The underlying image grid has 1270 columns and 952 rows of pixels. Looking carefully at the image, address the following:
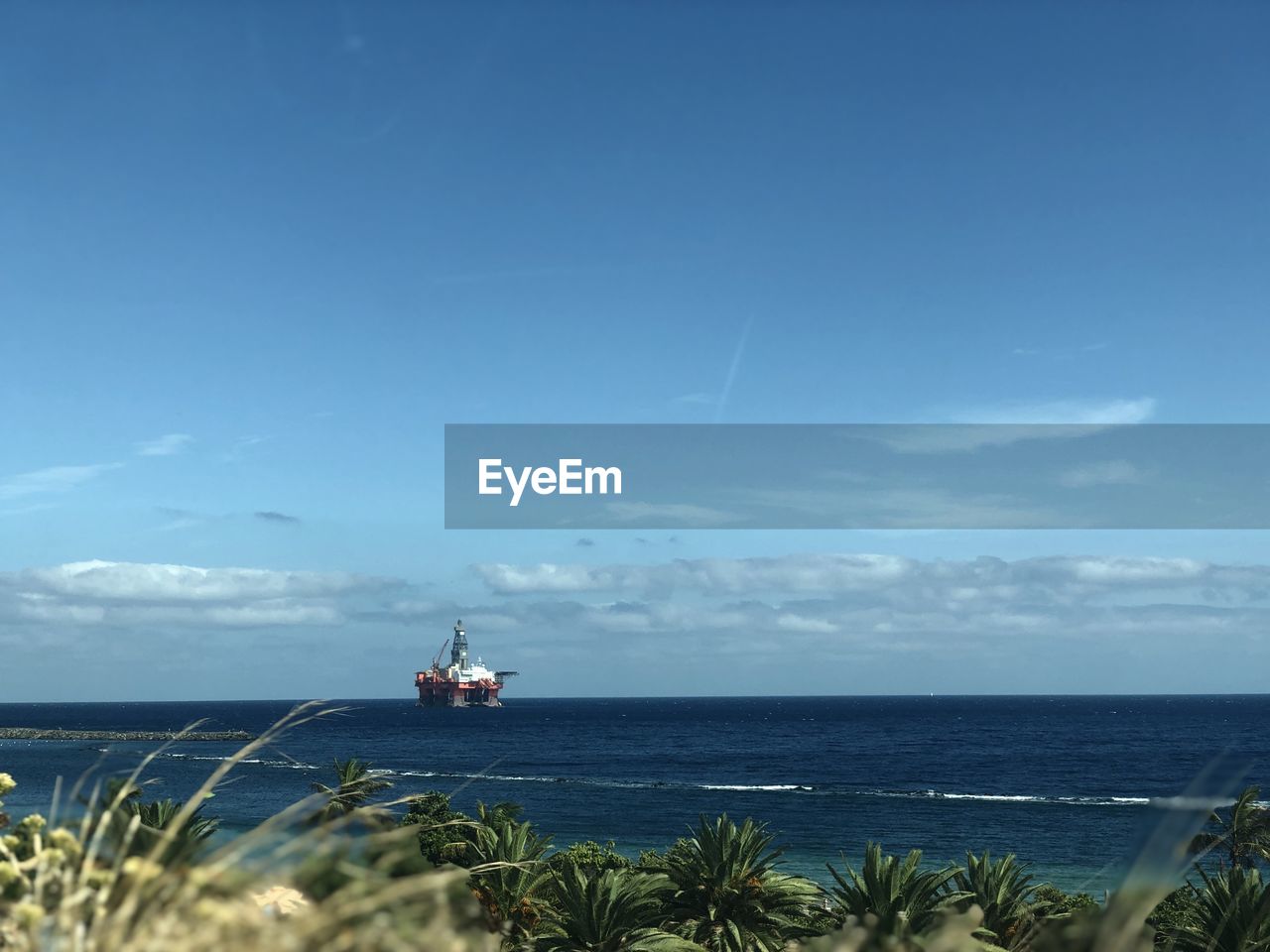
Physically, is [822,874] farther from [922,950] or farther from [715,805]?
[922,950]

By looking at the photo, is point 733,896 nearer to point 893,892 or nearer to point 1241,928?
point 893,892

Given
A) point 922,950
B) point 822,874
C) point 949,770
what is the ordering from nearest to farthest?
point 922,950
point 822,874
point 949,770

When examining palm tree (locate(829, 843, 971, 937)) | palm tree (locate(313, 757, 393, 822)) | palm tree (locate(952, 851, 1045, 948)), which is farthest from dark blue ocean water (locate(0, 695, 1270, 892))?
Answer: palm tree (locate(313, 757, 393, 822))

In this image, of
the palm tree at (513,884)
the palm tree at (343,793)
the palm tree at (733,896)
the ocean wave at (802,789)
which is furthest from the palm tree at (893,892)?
the ocean wave at (802,789)

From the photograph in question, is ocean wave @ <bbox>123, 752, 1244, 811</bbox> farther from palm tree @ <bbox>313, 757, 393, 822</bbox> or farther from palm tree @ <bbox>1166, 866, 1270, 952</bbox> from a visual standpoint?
palm tree @ <bbox>313, 757, 393, 822</bbox>

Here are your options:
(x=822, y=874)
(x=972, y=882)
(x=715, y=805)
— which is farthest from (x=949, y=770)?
(x=972, y=882)
